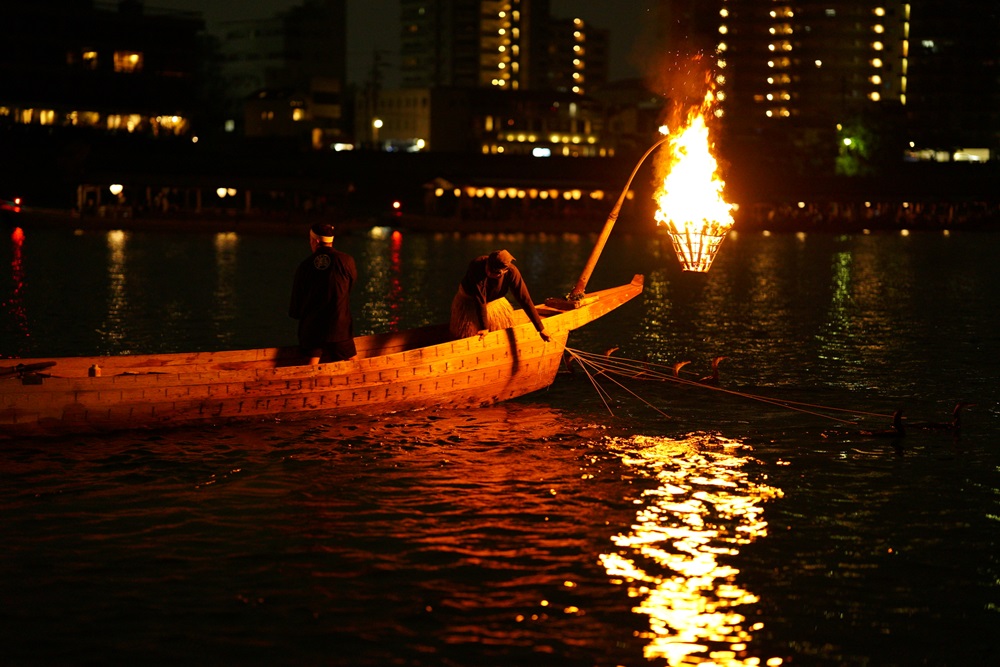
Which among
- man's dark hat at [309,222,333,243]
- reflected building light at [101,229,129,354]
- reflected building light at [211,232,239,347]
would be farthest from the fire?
reflected building light at [101,229,129,354]

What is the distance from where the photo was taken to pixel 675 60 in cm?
1695

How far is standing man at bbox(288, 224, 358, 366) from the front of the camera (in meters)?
13.5

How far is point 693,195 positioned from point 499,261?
128 inches

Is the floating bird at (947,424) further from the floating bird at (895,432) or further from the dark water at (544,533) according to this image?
the floating bird at (895,432)

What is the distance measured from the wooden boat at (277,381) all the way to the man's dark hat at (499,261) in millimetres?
914

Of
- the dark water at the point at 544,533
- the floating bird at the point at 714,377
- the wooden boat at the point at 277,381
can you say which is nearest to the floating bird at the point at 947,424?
the dark water at the point at 544,533

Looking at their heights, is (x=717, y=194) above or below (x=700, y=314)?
above

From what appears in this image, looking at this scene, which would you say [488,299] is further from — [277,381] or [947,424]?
[947,424]

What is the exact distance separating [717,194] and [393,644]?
30.6 feet

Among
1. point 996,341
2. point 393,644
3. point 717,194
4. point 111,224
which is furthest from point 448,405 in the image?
point 111,224

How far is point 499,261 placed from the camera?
14.1 metres

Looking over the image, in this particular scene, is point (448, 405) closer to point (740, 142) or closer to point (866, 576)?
point (866, 576)

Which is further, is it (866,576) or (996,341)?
(996,341)

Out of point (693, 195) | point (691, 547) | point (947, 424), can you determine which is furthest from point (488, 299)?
point (947, 424)
